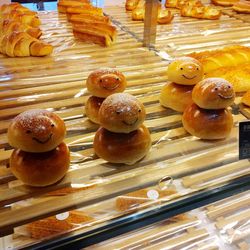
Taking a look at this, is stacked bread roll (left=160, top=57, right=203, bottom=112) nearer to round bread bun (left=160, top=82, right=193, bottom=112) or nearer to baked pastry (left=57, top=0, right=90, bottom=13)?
round bread bun (left=160, top=82, right=193, bottom=112)

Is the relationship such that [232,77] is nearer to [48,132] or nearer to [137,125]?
[137,125]

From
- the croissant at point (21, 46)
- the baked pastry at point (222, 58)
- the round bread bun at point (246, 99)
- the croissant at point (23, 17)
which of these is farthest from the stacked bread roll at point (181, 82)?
the croissant at point (23, 17)

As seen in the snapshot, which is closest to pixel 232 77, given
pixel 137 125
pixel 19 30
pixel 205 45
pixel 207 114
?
pixel 207 114

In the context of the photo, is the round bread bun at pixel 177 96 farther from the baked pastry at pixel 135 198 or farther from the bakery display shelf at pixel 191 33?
the bakery display shelf at pixel 191 33

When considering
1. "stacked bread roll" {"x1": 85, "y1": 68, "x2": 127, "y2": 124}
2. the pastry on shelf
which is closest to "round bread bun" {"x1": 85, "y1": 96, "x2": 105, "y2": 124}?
"stacked bread roll" {"x1": 85, "y1": 68, "x2": 127, "y2": 124}

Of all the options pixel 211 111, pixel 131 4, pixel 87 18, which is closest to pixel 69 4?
pixel 87 18

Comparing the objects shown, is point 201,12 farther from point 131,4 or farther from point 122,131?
point 122,131
